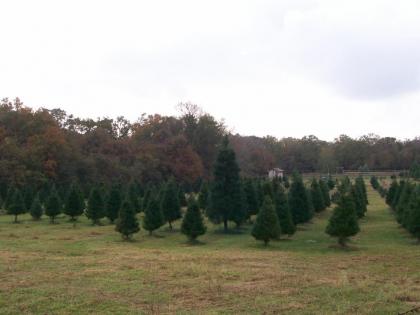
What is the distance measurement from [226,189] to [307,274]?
66.0 feet

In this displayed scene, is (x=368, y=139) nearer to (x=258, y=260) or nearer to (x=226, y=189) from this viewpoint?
(x=226, y=189)

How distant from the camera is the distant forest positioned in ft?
208

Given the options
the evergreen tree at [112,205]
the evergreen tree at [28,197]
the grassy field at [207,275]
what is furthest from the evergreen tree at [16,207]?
the grassy field at [207,275]

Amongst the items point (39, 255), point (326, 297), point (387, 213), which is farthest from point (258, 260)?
point (387, 213)

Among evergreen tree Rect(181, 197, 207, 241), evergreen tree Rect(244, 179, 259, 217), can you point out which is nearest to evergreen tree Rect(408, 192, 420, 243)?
evergreen tree Rect(181, 197, 207, 241)

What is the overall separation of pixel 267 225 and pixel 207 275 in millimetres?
11877

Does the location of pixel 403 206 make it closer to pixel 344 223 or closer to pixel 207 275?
pixel 344 223

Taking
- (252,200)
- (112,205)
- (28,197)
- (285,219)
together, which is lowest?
(285,219)

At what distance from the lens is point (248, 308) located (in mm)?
14203

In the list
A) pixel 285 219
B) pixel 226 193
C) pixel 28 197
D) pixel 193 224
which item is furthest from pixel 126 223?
pixel 28 197

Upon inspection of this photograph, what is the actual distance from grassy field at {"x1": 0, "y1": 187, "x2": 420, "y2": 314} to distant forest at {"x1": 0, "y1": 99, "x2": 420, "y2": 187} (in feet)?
102

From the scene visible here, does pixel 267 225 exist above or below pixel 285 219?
below

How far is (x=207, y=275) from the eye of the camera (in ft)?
64.7

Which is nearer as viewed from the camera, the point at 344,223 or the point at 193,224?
the point at 344,223
